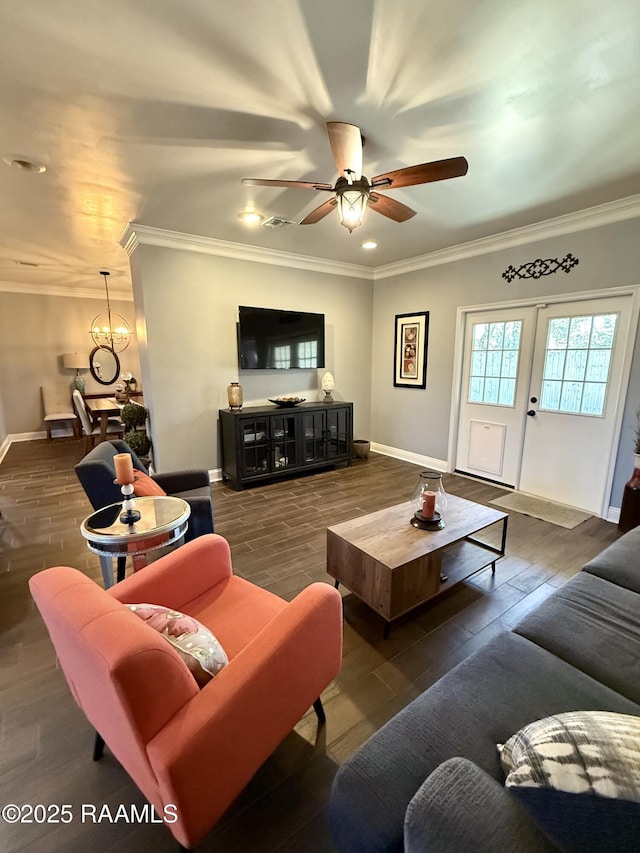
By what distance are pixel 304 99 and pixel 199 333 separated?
267 centimetres

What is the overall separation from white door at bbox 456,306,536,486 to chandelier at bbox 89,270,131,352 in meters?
6.01

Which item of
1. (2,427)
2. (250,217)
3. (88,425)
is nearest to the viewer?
(250,217)

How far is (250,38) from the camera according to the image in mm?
1491

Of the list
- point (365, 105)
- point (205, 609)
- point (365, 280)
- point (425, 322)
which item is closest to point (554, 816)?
point (205, 609)

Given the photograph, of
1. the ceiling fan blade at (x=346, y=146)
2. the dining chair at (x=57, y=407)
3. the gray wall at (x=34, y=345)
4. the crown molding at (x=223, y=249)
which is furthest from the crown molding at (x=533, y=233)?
the dining chair at (x=57, y=407)

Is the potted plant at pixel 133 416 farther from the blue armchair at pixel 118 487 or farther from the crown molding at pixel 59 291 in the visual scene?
the crown molding at pixel 59 291

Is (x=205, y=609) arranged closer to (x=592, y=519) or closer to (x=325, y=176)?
(x=325, y=176)

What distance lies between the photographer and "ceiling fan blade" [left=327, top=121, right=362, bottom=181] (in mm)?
1690

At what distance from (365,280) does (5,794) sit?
5538 mm

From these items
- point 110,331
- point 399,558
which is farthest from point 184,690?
point 110,331

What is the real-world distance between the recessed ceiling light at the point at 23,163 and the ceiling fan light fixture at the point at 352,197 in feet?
6.43

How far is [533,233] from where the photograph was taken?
3633mm

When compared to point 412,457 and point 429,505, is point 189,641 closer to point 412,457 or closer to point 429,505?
point 429,505

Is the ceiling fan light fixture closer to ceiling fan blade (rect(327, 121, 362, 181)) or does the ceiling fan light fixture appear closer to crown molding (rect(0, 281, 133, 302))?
ceiling fan blade (rect(327, 121, 362, 181))
